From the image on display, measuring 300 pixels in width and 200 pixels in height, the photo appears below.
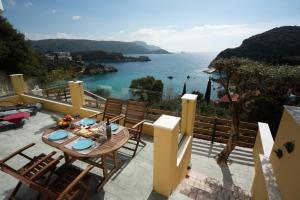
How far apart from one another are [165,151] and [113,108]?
2.58m

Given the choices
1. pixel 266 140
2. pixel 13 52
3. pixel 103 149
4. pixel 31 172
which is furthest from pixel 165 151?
pixel 13 52

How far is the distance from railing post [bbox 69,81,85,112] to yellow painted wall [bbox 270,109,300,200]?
5.06 metres

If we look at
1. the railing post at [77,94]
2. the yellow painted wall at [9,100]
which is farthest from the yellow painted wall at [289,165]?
the yellow painted wall at [9,100]

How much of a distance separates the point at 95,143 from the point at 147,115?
2097 millimetres

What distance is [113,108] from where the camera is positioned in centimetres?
452

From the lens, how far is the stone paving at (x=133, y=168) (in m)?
2.66

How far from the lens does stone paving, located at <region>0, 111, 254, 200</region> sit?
266 cm

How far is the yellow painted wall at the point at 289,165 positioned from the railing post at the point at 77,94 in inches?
199

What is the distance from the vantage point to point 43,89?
22.6 ft

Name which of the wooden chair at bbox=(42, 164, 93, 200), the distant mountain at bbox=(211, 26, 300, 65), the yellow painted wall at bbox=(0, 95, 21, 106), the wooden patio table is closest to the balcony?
the wooden patio table

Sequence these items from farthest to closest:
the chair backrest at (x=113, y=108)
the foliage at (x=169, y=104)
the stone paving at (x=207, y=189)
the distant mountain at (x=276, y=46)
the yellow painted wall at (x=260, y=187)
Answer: the distant mountain at (x=276, y=46)
the chair backrest at (x=113, y=108)
the foliage at (x=169, y=104)
the stone paving at (x=207, y=189)
the yellow painted wall at (x=260, y=187)

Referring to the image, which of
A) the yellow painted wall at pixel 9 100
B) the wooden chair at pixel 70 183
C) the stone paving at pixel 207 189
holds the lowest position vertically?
the stone paving at pixel 207 189

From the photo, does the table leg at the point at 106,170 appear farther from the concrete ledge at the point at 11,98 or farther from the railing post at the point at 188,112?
the concrete ledge at the point at 11,98

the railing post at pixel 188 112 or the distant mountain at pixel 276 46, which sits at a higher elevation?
the distant mountain at pixel 276 46
